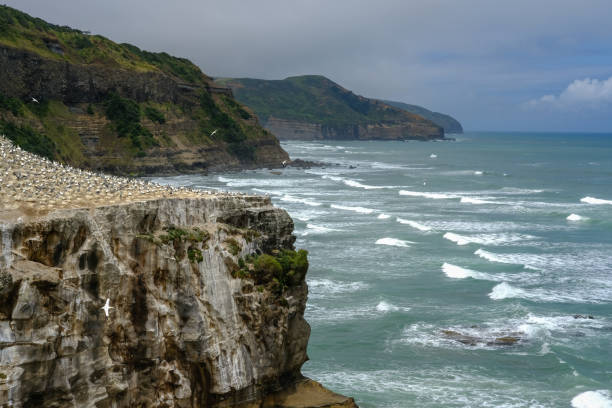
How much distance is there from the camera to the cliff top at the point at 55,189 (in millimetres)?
13195

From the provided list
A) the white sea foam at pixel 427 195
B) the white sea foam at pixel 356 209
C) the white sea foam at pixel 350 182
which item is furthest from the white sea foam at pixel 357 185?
the white sea foam at pixel 356 209

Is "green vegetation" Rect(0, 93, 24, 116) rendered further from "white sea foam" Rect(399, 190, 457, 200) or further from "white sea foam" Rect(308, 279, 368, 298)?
"white sea foam" Rect(308, 279, 368, 298)

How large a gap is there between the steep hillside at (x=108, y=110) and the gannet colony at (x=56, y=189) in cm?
5552

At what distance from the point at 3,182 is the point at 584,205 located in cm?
6266

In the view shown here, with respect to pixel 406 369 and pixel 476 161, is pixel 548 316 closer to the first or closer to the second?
pixel 406 369

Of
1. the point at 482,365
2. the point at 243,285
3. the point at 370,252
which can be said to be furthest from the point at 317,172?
the point at 243,285

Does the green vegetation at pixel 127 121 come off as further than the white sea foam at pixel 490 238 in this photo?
Yes

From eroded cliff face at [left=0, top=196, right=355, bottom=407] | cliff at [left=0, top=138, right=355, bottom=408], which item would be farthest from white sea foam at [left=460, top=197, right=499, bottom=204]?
eroded cliff face at [left=0, top=196, right=355, bottom=407]

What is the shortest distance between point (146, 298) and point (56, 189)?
302 cm

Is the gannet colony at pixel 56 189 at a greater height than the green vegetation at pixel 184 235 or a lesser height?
greater

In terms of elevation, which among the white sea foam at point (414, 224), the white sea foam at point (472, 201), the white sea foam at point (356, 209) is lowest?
the white sea foam at point (414, 224)

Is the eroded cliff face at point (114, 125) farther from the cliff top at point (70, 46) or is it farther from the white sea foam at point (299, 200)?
the white sea foam at point (299, 200)

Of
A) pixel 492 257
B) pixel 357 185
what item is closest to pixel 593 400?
pixel 492 257

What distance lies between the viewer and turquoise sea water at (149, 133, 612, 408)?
24.9m
